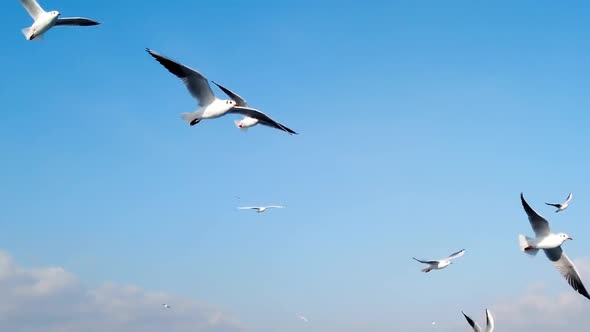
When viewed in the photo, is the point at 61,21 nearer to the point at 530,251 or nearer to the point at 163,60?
the point at 163,60

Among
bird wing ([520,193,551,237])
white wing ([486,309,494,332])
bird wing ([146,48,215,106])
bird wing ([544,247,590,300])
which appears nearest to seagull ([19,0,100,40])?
bird wing ([146,48,215,106])

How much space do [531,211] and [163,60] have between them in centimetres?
1644

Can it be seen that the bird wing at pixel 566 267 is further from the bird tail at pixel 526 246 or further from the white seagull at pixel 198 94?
the white seagull at pixel 198 94

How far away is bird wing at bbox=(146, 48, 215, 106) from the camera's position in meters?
26.7

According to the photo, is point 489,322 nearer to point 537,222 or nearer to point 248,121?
point 537,222

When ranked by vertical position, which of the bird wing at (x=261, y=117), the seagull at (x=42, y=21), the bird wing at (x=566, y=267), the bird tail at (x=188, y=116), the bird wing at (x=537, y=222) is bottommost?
the bird wing at (x=566, y=267)

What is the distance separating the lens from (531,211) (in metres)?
27.5

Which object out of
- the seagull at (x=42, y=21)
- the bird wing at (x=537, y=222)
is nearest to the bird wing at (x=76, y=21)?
the seagull at (x=42, y=21)

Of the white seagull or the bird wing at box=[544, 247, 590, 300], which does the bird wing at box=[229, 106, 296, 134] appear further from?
the bird wing at box=[544, 247, 590, 300]

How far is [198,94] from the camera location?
28078 millimetres

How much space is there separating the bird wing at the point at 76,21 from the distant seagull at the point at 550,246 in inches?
841

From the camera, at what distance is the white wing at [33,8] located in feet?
103

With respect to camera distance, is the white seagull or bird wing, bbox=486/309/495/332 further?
bird wing, bbox=486/309/495/332

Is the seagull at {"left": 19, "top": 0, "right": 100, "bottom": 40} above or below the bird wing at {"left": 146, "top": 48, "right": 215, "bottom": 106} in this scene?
above
